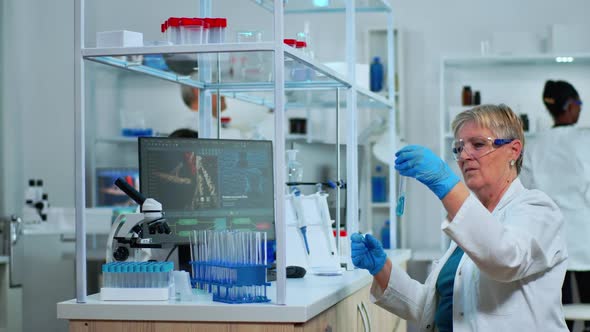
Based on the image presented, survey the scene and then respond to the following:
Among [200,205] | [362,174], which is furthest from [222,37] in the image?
[362,174]

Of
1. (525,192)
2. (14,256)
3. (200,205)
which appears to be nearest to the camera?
(525,192)

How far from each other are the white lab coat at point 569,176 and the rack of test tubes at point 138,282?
297cm

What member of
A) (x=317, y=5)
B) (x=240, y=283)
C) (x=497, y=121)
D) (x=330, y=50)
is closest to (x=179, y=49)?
Result: (x=240, y=283)

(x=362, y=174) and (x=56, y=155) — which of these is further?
(x=56, y=155)

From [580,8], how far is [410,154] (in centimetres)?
470

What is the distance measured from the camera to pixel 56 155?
7316 mm

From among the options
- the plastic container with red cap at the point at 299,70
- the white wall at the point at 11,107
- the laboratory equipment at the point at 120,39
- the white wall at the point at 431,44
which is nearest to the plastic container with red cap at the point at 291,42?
the plastic container with red cap at the point at 299,70

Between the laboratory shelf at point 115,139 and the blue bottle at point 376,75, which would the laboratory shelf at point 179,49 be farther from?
the laboratory shelf at point 115,139

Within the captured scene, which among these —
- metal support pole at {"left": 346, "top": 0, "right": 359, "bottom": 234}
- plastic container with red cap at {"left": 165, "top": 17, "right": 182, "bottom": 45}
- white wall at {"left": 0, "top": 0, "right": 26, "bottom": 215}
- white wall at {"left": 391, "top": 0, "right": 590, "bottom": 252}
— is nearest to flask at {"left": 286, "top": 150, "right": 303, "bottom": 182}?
metal support pole at {"left": 346, "top": 0, "right": 359, "bottom": 234}

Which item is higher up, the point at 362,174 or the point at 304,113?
the point at 304,113

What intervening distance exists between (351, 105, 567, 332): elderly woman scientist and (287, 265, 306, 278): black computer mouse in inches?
11.7

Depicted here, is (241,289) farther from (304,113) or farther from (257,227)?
(304,113)

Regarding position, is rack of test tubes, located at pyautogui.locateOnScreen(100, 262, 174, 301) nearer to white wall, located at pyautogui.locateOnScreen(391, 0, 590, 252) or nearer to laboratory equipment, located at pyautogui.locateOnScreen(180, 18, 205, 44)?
laboratory equipment, located at pyautogui.locateOnScreen(180, 18, 205, 44)

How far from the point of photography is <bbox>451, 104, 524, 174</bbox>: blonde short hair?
7.79 ft
